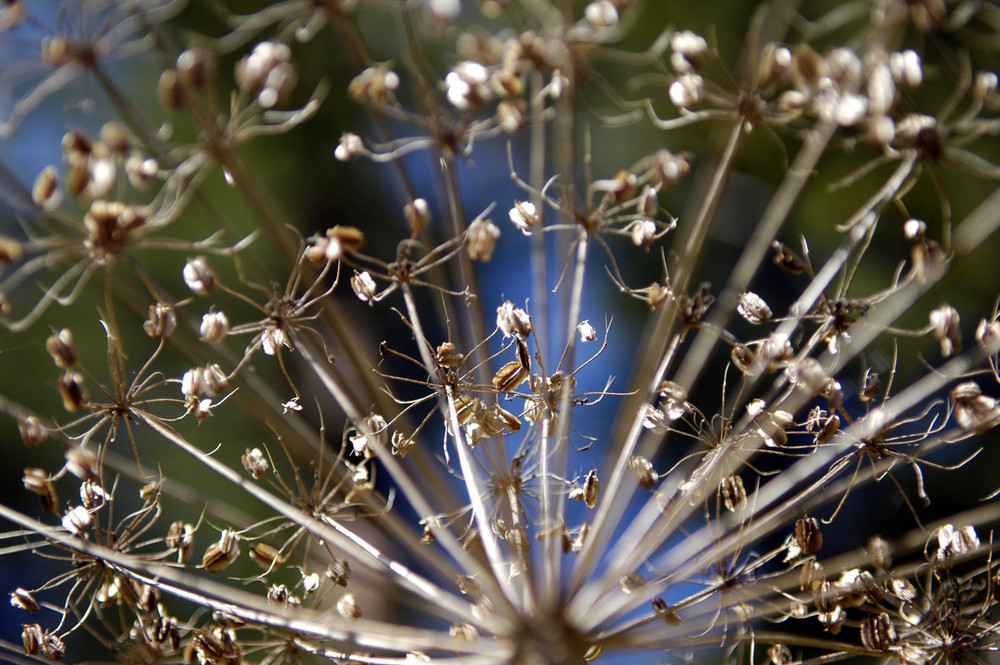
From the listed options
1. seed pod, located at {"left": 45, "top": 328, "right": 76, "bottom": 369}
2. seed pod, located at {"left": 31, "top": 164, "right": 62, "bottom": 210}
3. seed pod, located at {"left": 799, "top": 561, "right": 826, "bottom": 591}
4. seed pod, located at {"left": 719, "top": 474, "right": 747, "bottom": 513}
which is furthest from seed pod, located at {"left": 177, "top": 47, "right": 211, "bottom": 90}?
seed pod, located at {"left": 799, "top": 561, "right": 826, "bottom": 591}

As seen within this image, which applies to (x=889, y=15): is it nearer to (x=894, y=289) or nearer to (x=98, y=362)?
(x=894, y=289)

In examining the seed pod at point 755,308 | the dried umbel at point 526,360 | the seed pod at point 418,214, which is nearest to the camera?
the dried umbel at point 526,360

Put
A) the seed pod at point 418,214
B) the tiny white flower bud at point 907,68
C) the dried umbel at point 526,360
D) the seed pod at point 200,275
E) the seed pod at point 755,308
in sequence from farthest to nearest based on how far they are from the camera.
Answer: the seed pod at point 418,214
the seed pod at point 755,308
the seed pod at point 200,275
the dried umbel at point 526,360
the tiny white flower bud at point 907,68

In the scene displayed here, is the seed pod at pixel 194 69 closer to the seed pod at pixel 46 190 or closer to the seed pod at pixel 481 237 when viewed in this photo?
the seed pod at pixel 46 190

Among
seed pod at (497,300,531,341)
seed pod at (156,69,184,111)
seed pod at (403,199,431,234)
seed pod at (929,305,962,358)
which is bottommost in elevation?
seed pod at (929,305,962,358)

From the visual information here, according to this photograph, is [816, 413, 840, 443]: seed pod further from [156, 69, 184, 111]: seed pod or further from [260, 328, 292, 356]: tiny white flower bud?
[156, 69, 184, 111]: seed pod

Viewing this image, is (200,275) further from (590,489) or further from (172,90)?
(590,489)

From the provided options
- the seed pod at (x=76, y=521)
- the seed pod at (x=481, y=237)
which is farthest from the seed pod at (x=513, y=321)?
the seed pod at (x=76, y=521)

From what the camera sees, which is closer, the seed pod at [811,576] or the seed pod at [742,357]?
the seed pod at [811,576]
